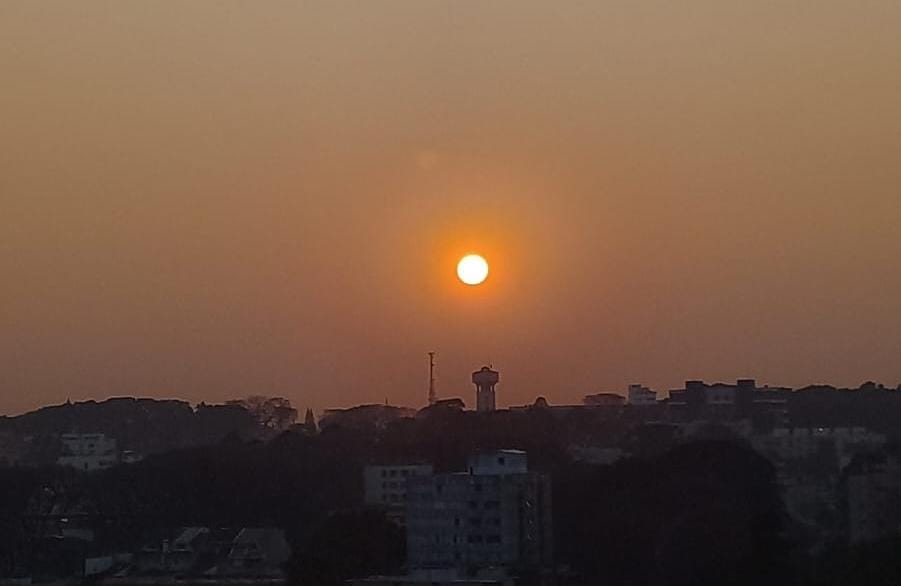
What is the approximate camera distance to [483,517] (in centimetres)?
4219

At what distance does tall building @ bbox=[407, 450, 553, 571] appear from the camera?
136ft

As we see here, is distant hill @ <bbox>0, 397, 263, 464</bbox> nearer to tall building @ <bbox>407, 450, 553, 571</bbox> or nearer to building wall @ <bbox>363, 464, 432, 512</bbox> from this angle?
building wall @ <bbox>363, 464, 432, 512</bbox>

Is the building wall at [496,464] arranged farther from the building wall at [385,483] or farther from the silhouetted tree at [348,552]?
the building wall at [385,483]

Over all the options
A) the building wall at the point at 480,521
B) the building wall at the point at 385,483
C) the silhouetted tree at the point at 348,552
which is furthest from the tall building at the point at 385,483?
the silhouetted tree at the point at 348,552

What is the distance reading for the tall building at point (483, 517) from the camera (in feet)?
136

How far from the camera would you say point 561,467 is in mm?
55375

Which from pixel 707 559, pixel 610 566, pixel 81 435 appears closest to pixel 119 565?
pixel 610 566

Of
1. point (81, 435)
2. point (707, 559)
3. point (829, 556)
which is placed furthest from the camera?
point (81, 435)

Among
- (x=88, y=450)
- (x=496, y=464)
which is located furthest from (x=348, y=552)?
(x=88, y=450)

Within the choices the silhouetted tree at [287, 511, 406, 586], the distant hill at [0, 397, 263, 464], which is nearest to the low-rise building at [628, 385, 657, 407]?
the distant hill at [0, 397, 263, 464]

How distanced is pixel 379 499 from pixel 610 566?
69.7 feet

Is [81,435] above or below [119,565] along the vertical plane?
above

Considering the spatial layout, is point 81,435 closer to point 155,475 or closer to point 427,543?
point 155,475

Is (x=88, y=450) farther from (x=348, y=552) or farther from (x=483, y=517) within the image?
(x=348, y=552)
